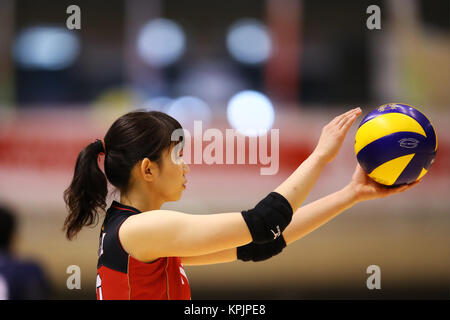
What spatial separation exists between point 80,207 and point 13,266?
1212mm

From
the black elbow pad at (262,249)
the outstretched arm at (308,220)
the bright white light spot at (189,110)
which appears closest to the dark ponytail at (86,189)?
the outstretched arm at (308,220)

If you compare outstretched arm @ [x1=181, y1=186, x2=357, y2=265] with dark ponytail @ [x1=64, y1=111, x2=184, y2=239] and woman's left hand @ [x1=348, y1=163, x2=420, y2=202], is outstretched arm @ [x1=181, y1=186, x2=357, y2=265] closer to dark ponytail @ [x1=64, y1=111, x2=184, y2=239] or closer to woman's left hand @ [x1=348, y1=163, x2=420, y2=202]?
woman's left hand @ [x1=348, y1=163, x2=420, y2=202]

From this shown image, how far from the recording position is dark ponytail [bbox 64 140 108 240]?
1.69 metres

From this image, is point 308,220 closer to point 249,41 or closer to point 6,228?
point 6,228

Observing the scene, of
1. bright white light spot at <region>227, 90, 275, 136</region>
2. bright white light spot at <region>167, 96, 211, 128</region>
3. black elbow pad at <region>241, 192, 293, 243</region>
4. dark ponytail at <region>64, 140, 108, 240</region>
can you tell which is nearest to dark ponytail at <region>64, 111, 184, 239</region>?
dark ponytail at <region>64, 140, 108, 240</region>

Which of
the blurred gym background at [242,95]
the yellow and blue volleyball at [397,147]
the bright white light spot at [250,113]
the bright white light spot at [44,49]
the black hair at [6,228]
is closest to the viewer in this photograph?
the yellow and blue volleyball at [397,147]

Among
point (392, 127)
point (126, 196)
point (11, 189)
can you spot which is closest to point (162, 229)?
point (126, 196)

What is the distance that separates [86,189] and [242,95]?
4.90 metres

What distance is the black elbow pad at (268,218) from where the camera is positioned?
4.96ft

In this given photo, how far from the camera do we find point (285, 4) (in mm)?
6570

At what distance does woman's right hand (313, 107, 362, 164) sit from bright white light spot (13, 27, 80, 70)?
5.35 meters

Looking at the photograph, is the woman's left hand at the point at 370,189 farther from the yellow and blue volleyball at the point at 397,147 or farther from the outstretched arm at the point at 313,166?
the outstretched arm at the point at 313,166

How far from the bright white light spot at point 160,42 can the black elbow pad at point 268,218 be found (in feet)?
17.4

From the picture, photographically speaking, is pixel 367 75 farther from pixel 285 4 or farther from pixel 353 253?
pixel 353 253
